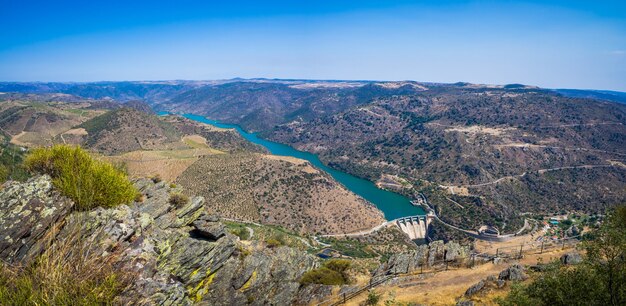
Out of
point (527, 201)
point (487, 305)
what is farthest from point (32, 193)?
point (527, 201)

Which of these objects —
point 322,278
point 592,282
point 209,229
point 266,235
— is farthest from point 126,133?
point 592,282

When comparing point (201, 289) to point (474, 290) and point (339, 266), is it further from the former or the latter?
point (474, 290)

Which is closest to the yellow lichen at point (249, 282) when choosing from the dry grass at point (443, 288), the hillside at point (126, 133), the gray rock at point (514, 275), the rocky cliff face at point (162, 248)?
the rocky cliff face at point (162, 248)

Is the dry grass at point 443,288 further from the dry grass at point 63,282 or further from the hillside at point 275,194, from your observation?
the hillside at point 275,194

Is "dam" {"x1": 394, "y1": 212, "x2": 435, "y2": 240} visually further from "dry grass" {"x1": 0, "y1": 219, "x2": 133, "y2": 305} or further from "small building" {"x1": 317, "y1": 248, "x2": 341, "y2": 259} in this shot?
"dry grass" {"x1": 0, "y1": 219, "x2": 133, "y2": 305}

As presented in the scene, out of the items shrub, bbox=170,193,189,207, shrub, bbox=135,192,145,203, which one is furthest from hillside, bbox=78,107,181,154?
shrub, bbox=135,192,145,203

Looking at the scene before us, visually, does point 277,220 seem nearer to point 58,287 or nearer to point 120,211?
point 120,211

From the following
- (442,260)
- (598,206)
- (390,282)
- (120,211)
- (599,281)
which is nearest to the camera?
(599,281)
